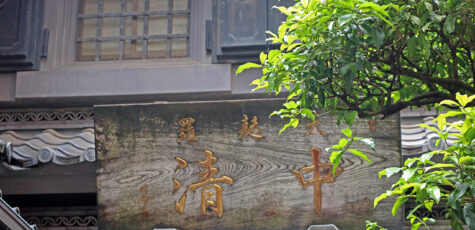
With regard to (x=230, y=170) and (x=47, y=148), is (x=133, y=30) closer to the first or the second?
(x=47, y=148)

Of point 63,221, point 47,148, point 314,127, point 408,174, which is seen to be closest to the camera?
point 408,174

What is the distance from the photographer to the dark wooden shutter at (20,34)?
7867mm

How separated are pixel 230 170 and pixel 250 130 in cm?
41

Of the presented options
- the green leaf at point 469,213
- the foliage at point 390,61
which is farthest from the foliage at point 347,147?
the green leaf at point 469,213

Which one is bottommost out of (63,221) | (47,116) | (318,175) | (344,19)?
(63,221)

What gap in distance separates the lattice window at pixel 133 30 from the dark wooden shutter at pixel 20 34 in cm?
48

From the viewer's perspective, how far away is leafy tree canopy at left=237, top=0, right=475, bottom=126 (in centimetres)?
344

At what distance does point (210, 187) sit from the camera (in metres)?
6.27

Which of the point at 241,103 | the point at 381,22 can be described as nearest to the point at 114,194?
the point at 241,103

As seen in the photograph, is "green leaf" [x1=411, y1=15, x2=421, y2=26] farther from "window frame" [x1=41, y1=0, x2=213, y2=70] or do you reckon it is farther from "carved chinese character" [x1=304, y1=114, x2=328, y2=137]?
"window frame" [x1=41, y1=0, x2=213, y2=70]

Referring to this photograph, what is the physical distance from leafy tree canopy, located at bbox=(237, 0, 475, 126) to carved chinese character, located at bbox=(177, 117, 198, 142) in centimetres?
220

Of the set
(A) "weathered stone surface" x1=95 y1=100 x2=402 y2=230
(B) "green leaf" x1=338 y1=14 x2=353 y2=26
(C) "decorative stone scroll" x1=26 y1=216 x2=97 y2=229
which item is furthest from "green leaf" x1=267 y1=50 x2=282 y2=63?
(C) "decorative stone scroll" x1=26 y1=216 x2=97 y2=229

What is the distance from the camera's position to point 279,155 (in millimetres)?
6203

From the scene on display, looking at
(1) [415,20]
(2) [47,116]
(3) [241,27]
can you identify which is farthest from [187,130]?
(1) [415,20]
